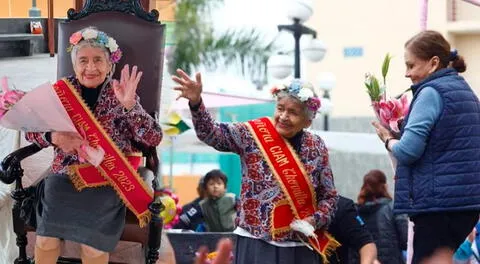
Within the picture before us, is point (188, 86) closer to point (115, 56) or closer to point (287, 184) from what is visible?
point (115, 56)

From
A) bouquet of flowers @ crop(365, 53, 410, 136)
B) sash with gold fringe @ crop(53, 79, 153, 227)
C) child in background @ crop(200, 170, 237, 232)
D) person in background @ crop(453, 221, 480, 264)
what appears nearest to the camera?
sash with gold fringe @ crop(53, 79, 153, 227)

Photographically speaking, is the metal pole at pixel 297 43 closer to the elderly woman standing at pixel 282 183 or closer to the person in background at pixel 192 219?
the person in background at pixel 192 219

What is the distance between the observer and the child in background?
6961mm

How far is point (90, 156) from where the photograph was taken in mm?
3965

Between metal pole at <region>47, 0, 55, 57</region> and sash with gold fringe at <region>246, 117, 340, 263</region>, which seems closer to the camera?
sash with gold fringe at <region>246, 117, 340, 263</region>

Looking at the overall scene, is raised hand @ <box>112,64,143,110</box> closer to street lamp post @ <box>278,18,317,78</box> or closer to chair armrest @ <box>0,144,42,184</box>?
chair armrest @ <box>0,144,42,184</box>

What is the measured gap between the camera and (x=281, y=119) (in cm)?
428

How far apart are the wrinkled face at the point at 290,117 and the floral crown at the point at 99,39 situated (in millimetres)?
756

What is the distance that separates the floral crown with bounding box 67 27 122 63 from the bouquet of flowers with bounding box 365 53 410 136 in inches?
46.6

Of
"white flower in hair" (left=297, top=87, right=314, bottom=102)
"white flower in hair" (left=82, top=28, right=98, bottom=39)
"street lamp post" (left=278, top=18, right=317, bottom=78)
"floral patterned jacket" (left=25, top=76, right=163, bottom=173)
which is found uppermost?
"street lamp post" (left=278, top=18, right=317, bottom=78)

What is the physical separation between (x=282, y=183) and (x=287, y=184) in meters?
0.02

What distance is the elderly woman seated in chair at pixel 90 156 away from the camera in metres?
4.00

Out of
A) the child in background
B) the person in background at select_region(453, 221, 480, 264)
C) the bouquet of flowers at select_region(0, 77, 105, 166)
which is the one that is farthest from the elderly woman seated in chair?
the child in background

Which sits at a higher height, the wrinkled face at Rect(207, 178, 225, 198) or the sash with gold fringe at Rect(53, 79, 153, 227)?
the sash with gold fringe at Rect(53, 79, 153, 227)
